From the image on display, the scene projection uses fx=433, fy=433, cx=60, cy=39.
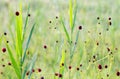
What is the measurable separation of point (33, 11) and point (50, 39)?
5.21 ft

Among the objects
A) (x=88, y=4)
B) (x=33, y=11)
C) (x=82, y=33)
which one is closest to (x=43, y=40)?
(x=82, y=33)

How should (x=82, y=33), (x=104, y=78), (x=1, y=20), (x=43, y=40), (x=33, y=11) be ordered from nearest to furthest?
(x=104, y=78), (x=43, y=40), (x=82, y=33), (x=1, y=20), (x=33, y=11)

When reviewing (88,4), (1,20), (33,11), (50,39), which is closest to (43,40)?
(50,39)

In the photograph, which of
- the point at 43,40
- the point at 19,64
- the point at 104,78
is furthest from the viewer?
the point at 43,40

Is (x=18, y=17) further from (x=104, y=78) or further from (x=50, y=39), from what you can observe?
(x=50, y=39)

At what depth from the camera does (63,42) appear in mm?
3145

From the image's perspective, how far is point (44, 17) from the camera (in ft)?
20.1

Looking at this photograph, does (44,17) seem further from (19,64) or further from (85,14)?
(19,64)

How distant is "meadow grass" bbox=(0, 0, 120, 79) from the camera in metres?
2.47

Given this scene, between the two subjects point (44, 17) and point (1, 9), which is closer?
point (44, 17)

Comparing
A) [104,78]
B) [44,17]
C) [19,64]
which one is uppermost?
[19,64]

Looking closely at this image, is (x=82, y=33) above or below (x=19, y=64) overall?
below

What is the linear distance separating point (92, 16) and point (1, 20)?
1259 mm

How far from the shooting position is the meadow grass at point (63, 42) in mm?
2467
